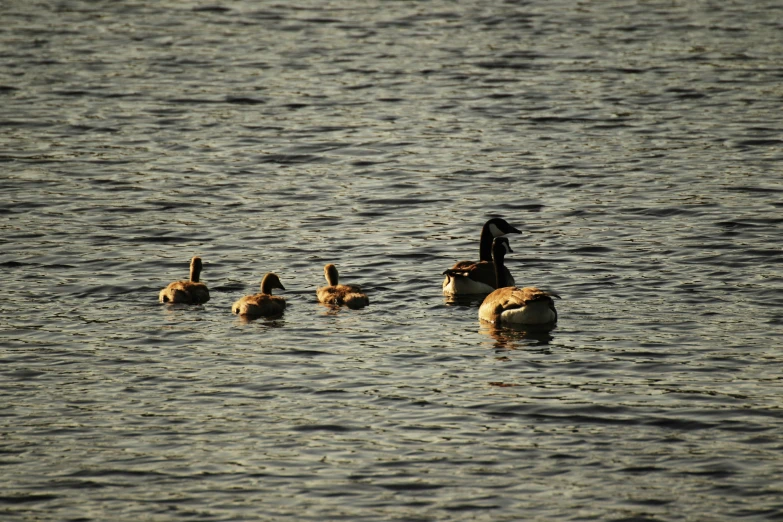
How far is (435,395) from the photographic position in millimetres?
14172

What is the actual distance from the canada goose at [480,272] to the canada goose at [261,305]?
2.59m

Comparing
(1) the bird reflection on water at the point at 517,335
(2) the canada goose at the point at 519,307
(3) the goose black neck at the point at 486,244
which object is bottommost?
(1) the bird reflection on water at the point at 517,335

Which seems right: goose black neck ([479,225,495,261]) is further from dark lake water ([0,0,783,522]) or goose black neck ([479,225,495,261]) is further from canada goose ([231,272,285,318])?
canada goose ([231,272,285,318])

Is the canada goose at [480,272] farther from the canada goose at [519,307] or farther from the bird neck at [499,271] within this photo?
the canada goose at [519,307]

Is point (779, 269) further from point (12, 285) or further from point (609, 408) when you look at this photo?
point (12, 285)

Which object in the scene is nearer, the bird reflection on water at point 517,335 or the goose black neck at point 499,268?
the bird reflection on water at point 517,335

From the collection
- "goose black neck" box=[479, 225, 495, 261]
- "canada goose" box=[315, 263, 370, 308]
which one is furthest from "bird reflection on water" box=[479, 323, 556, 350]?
"goose black neck" box=[479, 225, 495, 261]

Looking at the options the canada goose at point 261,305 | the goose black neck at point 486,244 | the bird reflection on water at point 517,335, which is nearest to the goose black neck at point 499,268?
the goose black neck at point 486,244

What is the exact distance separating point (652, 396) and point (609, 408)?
64 centimetres

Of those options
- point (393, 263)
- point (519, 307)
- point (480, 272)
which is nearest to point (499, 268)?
point (480, 272)

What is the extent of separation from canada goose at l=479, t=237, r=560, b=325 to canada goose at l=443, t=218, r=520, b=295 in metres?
0.71

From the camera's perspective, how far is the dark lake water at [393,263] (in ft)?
39.7

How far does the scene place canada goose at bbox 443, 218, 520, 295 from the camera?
18.5 meters

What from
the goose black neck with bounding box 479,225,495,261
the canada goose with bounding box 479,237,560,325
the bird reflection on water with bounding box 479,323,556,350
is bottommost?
the bird reflection on water with bounding box 479,323,556,350
